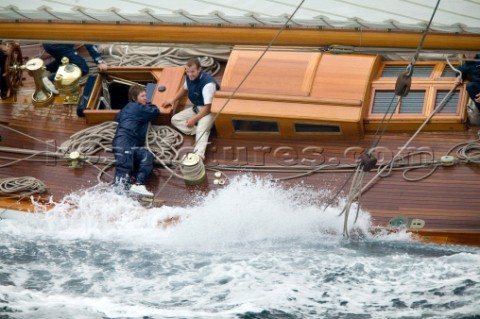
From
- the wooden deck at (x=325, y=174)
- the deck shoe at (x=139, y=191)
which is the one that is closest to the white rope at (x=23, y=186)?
the wooden deck at (x=325, y=174)

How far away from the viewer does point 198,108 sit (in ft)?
39.4

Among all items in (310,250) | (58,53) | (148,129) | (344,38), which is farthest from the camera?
(58,53)

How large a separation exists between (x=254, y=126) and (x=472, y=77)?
7.01 feet

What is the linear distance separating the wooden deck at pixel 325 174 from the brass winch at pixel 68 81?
14 cm

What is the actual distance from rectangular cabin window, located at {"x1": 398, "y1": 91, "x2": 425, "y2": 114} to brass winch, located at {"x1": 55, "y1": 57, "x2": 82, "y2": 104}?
3410 mm

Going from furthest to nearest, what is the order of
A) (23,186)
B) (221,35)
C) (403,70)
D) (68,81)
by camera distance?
(68,81), (403,70), (23,186), (221,35)

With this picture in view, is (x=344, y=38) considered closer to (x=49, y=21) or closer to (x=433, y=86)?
(x=433, y=86)

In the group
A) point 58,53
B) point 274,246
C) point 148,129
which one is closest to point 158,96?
point 148,129

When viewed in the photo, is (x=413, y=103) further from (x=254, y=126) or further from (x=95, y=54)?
(x=95, y=54)

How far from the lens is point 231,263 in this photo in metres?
11.0

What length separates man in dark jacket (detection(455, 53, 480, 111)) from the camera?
11227 millimetres

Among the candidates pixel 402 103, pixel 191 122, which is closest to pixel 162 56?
pixel 191 122

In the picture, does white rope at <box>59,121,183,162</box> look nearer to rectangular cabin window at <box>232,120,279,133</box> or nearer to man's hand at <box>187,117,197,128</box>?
man's hand at <box>187,117,197,128</box>

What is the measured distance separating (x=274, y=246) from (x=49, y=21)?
291 cm
